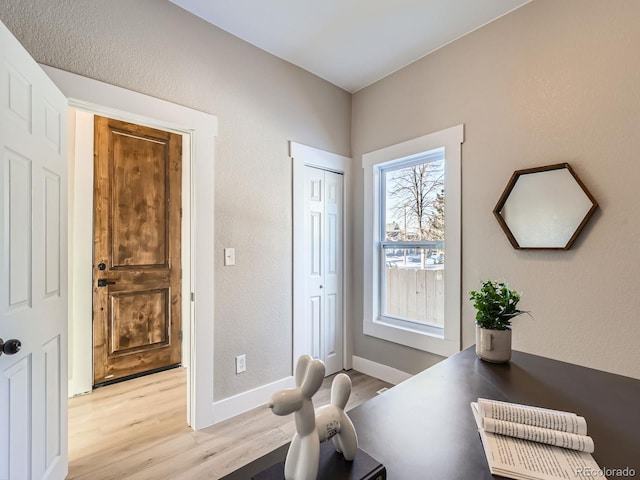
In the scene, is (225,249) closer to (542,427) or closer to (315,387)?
(315,387)

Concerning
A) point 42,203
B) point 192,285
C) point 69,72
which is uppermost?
point 69,72

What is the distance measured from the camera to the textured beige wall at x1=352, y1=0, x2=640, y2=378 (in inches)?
64.5

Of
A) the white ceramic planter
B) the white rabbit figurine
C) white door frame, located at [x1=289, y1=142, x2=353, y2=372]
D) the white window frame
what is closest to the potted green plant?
the white ceramic planter

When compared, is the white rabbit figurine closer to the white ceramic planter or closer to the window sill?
the white ceramic planter

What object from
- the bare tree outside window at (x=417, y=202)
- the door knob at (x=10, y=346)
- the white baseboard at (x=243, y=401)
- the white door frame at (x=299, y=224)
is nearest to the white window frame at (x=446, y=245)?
the bare tree outside window at (x=417, y=202)

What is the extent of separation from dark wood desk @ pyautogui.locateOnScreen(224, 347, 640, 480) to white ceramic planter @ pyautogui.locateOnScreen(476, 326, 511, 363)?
3 centimetres

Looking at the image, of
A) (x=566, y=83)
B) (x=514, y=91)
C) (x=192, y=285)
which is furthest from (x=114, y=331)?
(x=566, y=83)

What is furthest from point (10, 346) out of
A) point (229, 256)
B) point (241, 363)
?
point (241, 363)

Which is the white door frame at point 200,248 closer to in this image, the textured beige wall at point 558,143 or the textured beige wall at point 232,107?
the textured beige wall at point 232,107

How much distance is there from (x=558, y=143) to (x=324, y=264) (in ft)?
6.26

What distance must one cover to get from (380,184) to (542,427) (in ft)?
7.92

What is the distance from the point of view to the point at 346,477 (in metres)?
0.60

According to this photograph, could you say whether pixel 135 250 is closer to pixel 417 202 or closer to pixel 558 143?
pixel 417 202

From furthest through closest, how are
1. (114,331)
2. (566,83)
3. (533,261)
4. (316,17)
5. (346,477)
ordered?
(114,331), (316,17), (533,261), (566,83), (346,477)
